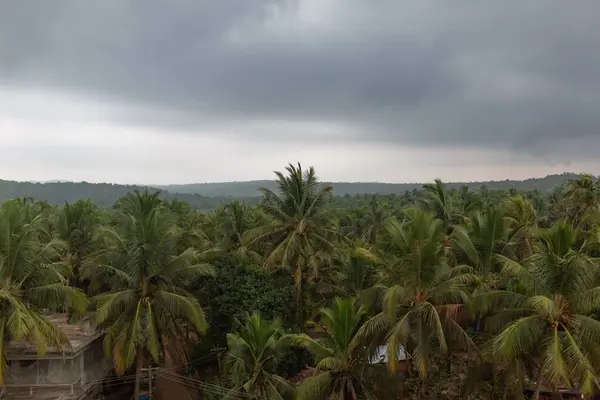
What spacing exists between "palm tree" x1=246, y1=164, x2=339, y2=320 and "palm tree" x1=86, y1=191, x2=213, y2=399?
622 centimetres

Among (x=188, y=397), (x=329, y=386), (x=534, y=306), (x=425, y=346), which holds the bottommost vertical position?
(x=188, y=397)

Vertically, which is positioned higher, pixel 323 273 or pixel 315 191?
pixel 315 191

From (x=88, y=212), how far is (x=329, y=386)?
940 inches

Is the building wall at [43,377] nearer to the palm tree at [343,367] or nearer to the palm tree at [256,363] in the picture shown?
the palm tree at [256,363]

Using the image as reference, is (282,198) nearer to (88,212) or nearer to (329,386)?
(329,386)

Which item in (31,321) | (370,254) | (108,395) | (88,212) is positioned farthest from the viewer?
(88,212)

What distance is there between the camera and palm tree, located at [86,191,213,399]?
20.3 metres

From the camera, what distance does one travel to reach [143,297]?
21328 millimetres

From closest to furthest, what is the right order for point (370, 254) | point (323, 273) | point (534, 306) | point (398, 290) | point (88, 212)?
point (534, 306), point (398, 290), point (370, 254), point (323, 273), point (88, 212)

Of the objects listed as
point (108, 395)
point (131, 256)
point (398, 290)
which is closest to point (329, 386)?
point (398, 290)

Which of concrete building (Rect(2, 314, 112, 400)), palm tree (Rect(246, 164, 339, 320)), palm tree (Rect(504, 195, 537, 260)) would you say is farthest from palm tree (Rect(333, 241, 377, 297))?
concrete building (Rect(2, 314, 112, 400))

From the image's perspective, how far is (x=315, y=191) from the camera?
90.9 ft

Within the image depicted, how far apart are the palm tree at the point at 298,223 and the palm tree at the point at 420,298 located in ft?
33.3

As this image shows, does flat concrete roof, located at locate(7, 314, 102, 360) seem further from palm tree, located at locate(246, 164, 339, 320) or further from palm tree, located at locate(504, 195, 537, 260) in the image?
palm tree, located at locate(504, 195, 537, 260)
